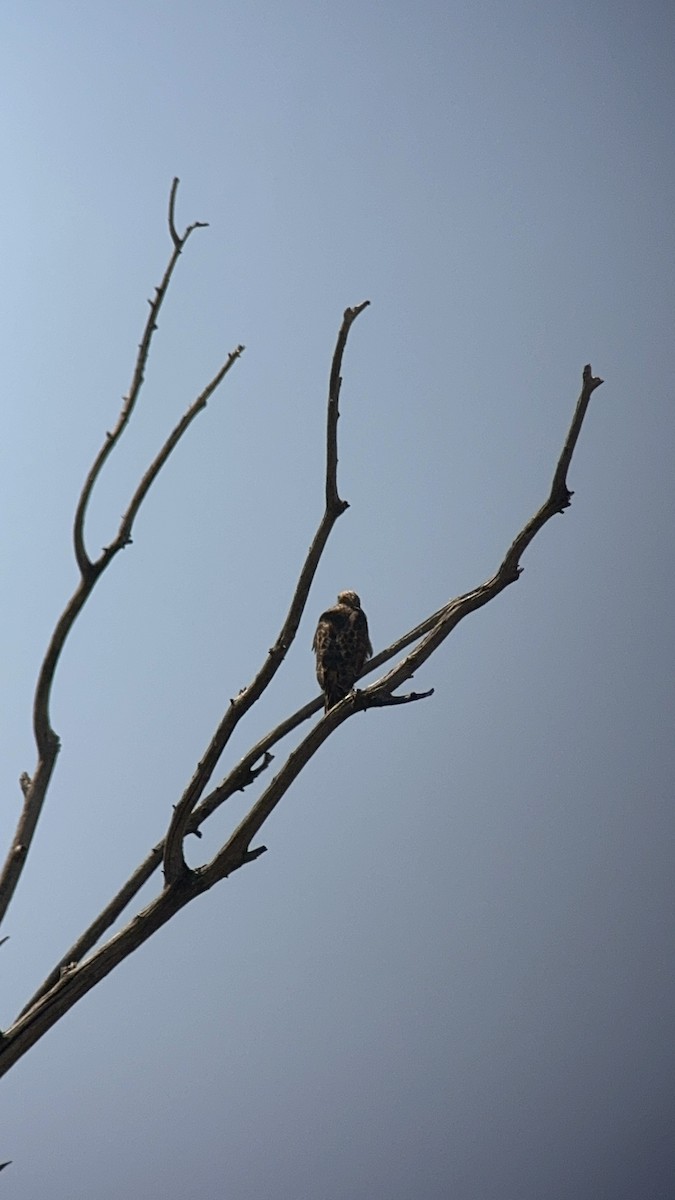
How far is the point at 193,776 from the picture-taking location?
143cm

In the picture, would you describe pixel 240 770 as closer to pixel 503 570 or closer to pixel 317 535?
pixel 317 535

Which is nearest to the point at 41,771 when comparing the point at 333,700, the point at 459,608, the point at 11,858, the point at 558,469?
the point at 11,858

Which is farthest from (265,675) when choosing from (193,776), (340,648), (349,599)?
(349,599)

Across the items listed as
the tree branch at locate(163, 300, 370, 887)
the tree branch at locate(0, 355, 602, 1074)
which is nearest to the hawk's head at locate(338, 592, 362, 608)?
the tree branch at locate(0, 355, 602, 1074)

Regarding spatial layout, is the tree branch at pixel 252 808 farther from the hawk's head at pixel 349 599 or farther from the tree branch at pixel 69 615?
the hawk's head at pixel 349 599

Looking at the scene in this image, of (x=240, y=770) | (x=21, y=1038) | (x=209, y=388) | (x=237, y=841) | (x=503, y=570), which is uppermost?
(x=209, y=388)

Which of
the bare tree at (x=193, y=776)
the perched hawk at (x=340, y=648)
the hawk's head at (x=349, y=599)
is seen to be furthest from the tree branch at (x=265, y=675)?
the hawk's head at (x=349, y=599)

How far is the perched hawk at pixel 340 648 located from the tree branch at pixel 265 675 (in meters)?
0.85

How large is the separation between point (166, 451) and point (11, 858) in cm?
54

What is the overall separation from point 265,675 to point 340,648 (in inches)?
41.8

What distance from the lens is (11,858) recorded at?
1.39 m

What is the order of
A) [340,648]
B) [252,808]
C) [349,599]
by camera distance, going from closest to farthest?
[252,808], [340,648], [349,599]

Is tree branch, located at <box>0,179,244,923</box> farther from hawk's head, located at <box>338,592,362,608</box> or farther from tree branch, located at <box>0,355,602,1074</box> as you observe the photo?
hawk's head, located at <box>338,592,362,608</box>

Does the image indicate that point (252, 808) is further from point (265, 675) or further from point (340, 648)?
point (340, 648)
